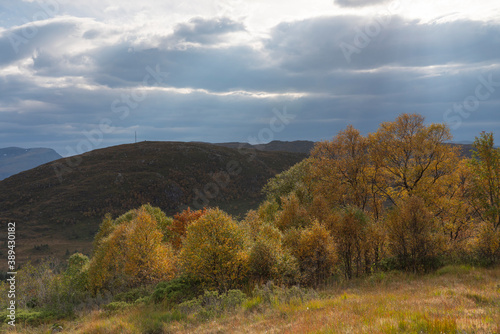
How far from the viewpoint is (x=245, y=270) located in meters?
22.1

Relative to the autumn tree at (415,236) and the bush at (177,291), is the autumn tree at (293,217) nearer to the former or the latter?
the autumn tree at (415,236)

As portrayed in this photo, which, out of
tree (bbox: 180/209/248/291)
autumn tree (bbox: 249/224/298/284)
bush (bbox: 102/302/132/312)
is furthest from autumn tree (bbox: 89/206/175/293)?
autumn tree (bbox: 249/224/298/284)

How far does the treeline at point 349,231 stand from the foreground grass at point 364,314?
2.95 metres

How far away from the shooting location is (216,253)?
21.5 m

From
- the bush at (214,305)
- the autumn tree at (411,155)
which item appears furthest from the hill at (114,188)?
the autumn tree at (411,155)

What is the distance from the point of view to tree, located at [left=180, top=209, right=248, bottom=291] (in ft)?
70.4

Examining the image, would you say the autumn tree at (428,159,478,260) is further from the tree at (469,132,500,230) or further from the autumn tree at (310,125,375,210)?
the autumn tree at (310,125,375,210)

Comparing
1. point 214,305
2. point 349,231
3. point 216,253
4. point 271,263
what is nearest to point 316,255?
point 271,263

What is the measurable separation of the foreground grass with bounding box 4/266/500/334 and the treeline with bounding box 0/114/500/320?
9.69 ft

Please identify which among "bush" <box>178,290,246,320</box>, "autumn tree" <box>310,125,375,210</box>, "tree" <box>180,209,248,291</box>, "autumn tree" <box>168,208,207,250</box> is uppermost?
"autumn tree" <box>310,125,375,210</box>

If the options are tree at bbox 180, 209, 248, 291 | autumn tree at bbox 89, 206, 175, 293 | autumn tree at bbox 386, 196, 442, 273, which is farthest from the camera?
autumn tree at bbox 89, 206, 175, 293

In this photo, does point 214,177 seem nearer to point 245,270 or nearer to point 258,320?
point 245,270

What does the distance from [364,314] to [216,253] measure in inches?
483

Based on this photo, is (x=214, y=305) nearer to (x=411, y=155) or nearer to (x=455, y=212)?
(x=455, y=212)
